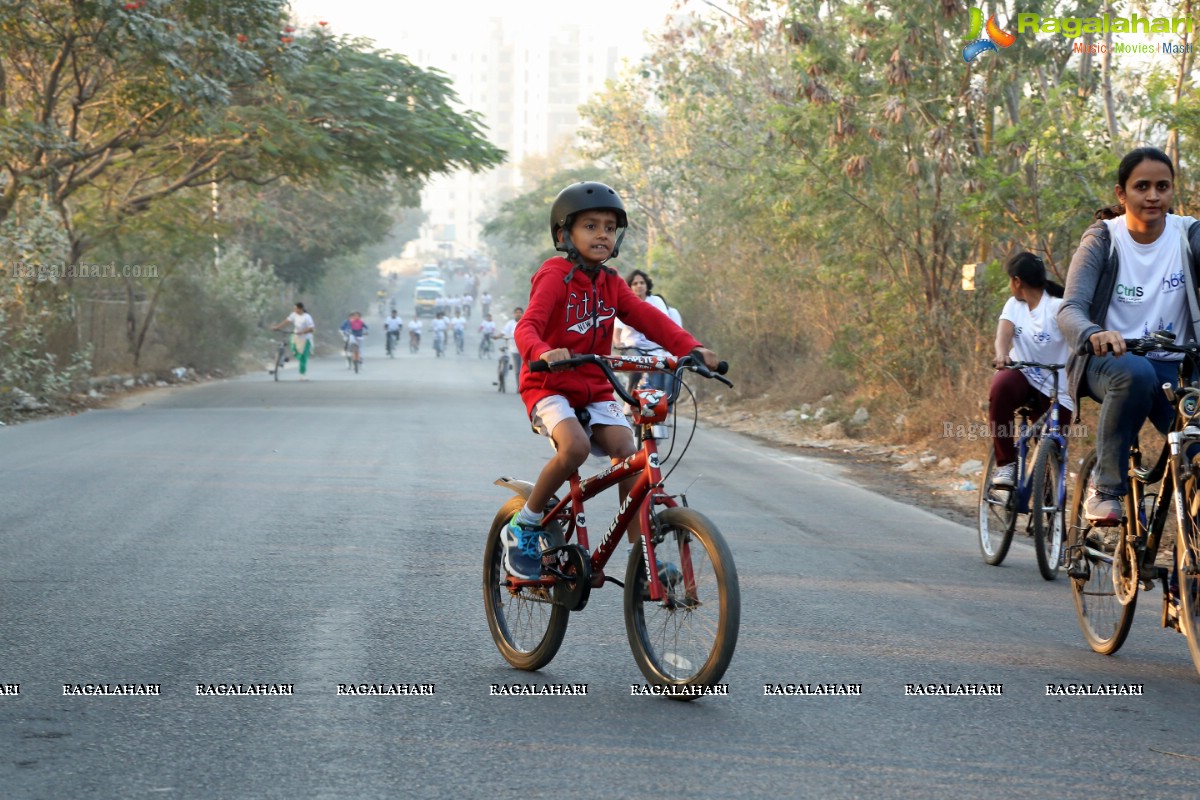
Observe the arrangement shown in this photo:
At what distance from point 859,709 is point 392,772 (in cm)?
173

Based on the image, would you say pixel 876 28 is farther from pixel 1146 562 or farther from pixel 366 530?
pixel 1146 562

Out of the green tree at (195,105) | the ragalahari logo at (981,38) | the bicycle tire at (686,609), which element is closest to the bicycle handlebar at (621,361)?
the bicycle tire at (686,609)

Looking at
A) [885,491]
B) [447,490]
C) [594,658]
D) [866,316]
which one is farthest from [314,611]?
[866,316]

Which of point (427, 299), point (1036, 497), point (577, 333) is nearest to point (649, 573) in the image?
point (577, 333)

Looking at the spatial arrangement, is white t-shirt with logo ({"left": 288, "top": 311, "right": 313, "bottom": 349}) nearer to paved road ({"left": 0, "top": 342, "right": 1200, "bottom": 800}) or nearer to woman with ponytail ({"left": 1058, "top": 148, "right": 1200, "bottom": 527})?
paved road ({"left": 0, "top": 342, "right": 1200, "bottom": 800})

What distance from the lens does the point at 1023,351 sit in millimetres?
8703

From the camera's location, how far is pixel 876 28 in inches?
648

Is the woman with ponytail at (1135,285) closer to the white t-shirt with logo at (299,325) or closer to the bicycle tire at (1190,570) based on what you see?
the bicycle tire at (1190,570)

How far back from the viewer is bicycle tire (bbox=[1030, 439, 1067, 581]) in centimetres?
809

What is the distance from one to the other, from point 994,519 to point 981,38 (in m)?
8.77

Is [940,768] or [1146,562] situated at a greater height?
[1146,562]

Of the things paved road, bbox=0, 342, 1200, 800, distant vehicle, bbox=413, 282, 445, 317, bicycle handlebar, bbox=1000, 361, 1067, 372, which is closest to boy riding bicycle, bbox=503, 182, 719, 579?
paved road, bbox=0, 342, 1200, 800

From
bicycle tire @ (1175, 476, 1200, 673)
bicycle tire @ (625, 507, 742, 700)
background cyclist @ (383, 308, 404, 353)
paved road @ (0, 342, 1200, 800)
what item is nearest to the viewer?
paved road @ (0, 342, 1200, 800)

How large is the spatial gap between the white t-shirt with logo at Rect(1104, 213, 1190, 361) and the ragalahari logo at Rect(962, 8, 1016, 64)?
10.9 metres
